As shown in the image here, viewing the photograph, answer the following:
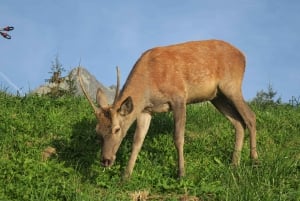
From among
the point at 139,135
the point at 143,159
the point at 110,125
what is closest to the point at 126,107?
the point at 110,125

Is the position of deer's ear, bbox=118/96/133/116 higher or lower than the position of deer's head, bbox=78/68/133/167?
higher

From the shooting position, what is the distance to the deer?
8.05m

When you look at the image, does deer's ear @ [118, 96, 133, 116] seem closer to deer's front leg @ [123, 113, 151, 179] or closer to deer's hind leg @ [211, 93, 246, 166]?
→ deer's front leg @ [123, 113, 151, 179]

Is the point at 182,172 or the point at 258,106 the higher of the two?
the point at 258,106

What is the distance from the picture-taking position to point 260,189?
23.2 feet

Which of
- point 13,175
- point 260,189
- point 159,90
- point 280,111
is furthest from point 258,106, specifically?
point 13,175

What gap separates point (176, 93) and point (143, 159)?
4.26 feet

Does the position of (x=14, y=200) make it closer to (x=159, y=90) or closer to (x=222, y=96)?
(x=159, y=90)

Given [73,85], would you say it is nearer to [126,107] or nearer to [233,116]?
[233,116]

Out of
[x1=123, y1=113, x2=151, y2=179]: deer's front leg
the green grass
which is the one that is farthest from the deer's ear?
the green grass

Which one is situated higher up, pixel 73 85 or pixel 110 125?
pixel 73 85

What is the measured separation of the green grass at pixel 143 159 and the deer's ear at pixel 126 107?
0.96 meters

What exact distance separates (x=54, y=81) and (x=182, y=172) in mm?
10828

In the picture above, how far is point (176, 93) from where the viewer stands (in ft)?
28.3
